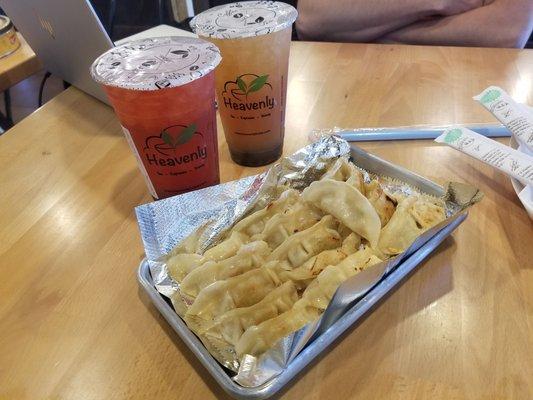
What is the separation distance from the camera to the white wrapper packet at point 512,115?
2.10 ft

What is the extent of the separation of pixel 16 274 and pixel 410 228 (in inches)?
19.7

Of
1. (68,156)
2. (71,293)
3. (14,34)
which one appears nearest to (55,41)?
(68,156)

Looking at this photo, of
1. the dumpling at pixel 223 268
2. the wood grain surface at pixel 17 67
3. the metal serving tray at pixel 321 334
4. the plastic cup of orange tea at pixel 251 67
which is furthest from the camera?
the wood grain surface at pixel 17 67

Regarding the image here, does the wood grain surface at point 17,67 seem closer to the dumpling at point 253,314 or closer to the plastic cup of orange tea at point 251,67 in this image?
the plastic cup of orange tea at point 251,67

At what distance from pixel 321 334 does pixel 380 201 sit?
192mm

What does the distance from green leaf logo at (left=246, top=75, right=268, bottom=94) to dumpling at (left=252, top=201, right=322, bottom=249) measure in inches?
7.9

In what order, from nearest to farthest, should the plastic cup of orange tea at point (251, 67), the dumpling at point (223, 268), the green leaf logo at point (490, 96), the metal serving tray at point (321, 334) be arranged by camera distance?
the metal serving tray at point (321, 334)
the dumpling at point (223, 268)
the plastic cup of orange tea at point (251, 67)
the green leaf logo at point (490, 96)

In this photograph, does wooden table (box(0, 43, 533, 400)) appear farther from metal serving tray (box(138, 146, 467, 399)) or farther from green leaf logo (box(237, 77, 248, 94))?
green leaf logo (box(237, 77, 248, 94))

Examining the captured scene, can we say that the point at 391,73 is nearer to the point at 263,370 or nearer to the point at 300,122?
the point at 300,122

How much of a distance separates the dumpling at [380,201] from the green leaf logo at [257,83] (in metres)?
0.21

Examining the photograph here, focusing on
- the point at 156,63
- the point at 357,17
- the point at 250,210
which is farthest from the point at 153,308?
the point at 357,17

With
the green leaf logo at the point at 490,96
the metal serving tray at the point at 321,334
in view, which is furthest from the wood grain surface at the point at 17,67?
the green leaf logo at the point at 490,96

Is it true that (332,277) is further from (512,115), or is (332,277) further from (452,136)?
(512,115)

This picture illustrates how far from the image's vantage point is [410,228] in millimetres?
505
